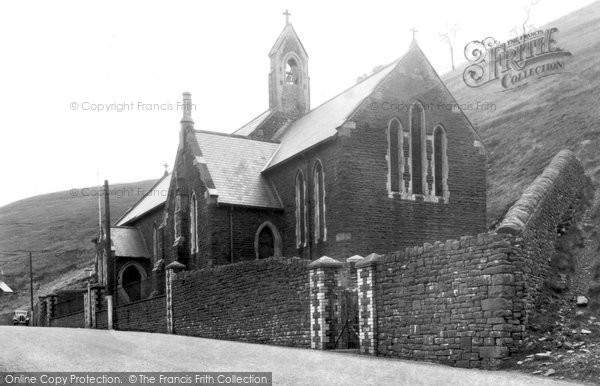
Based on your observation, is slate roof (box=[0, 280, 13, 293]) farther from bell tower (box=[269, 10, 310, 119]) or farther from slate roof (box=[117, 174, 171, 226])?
bell tower (box=[269, 10, 310, 119])

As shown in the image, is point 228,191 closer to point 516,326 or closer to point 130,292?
point 130,292

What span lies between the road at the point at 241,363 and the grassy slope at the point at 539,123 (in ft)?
54.5

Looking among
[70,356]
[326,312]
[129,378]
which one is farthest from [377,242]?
[129,378]

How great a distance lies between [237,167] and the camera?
33625 millimetres

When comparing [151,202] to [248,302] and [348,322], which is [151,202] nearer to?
[248,302]

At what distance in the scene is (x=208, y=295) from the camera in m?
25.5

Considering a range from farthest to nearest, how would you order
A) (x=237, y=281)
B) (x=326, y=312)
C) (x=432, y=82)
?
1. (x=432, y=82)
2. (x=237, y=281)
3. (x=326, y=312)

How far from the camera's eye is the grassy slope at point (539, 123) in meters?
35.8

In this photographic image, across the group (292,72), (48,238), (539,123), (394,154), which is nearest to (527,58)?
(539,123)

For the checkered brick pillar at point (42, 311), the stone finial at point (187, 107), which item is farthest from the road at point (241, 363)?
the checkered brick pillar at point (42, 311)

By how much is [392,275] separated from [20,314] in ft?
138

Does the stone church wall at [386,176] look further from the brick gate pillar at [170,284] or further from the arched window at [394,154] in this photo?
the brick gate pillar at [170,284]

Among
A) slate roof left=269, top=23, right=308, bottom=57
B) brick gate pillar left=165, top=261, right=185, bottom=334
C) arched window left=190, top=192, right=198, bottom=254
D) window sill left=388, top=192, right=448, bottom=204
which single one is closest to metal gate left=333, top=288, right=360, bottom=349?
window sill left=388, top=192, right=448, bottom=204

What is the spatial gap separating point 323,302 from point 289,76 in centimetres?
2504
